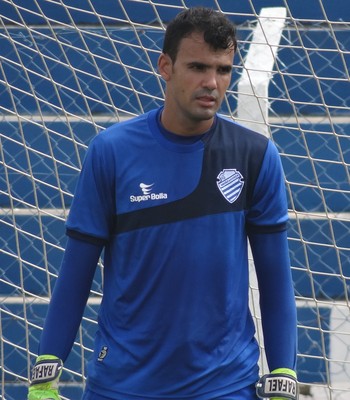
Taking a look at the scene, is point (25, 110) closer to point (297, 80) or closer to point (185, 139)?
point (297, 80)

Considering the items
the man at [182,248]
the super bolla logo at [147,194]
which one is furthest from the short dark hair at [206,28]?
the super bolla logo at [147,194]

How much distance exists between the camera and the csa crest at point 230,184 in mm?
2252

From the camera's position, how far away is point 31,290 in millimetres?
4922

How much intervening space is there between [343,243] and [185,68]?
2774 mm

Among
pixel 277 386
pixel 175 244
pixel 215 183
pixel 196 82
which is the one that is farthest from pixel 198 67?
pixel 277 386

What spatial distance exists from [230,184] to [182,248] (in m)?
0.19

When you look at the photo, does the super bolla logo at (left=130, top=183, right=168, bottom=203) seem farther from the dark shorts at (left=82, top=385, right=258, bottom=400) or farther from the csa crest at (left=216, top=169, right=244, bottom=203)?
the dark shorts at (left=82, top=385, right=258, bottom=400)

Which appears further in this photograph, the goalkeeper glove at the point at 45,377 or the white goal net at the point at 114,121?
the white goal net at the point at 114,121

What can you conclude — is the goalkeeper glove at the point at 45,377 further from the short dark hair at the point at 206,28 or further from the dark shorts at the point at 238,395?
the short dark hair at the point at 206,28

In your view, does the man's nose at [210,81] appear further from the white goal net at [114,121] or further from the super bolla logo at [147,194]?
the white goal net at [114,121]

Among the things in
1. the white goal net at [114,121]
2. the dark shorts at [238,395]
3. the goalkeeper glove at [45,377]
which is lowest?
the dark shorts at [238,395]

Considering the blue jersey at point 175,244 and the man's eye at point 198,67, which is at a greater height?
the man's eye at point 198,67

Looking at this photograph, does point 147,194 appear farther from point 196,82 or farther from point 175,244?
point 196,82

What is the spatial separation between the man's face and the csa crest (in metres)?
0.12
